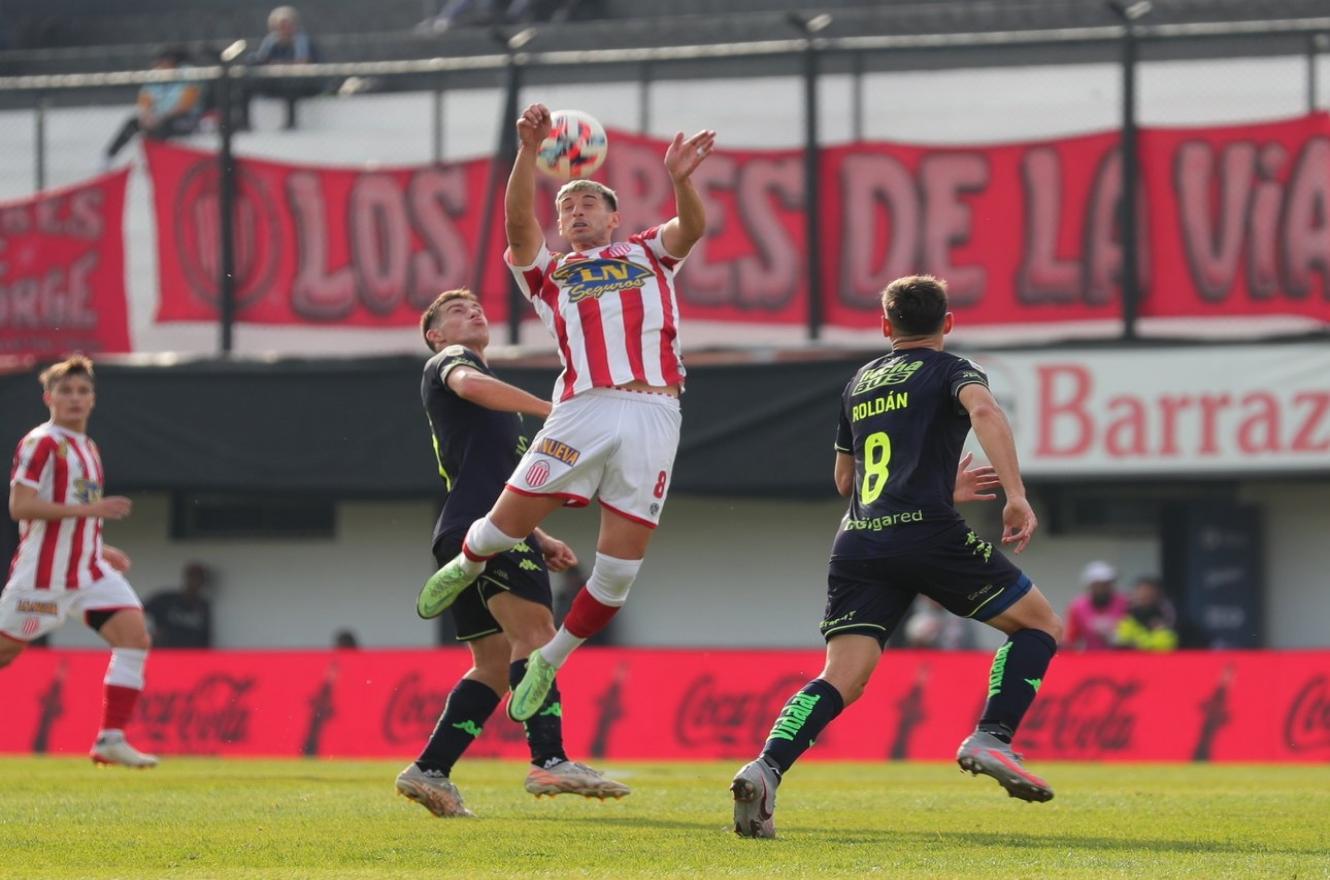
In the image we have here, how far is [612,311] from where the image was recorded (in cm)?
836

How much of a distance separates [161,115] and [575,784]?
1375 cm

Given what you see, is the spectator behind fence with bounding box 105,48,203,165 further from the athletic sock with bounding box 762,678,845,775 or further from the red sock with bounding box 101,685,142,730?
the athletic sock with bounding box 762,678,845,775

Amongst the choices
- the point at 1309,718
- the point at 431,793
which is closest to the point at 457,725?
the point at 431,793

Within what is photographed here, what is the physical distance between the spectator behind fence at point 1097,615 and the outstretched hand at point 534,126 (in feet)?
33.7

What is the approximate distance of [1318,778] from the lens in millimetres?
12531

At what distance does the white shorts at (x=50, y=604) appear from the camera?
11.8m

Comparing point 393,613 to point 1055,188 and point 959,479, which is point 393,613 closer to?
point 1055,188

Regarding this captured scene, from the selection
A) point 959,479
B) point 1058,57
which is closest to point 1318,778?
point 959,479

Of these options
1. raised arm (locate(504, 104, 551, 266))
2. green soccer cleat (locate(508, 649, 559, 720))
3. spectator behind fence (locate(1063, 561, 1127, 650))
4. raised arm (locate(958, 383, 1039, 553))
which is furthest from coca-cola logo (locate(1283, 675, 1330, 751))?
raised arm (locate(504, 104, 551, 266))

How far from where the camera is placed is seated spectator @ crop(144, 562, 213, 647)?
2205cm

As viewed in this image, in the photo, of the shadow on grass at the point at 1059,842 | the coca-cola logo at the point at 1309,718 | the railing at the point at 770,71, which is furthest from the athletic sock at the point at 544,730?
the railing at the point at 770,71

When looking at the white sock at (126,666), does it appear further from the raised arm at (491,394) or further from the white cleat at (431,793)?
the raised arm at (491,394)

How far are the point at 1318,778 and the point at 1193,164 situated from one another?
704 cm

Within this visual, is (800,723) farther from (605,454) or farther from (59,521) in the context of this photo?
(59,521)
